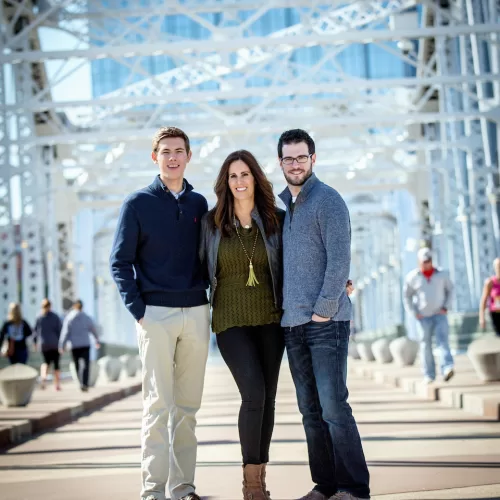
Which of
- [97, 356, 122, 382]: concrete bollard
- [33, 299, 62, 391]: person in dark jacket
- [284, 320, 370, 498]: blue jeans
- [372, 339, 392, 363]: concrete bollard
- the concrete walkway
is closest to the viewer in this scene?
[284, 320, 370, 498]: blue jeans

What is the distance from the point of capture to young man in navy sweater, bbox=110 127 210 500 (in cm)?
557

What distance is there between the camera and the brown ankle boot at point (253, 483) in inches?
213

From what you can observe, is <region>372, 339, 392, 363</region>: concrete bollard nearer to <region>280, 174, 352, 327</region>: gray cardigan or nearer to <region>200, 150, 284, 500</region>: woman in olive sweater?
<region>200, 150, 284, 500</region>: woman in olive sweater

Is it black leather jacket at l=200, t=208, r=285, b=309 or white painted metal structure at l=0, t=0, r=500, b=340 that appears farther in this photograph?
white painted metal structure at l=0, t=0, r=500, b=340

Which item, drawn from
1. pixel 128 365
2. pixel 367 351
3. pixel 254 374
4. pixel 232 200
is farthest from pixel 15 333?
pixel 254 374

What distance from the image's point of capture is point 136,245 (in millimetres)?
5688

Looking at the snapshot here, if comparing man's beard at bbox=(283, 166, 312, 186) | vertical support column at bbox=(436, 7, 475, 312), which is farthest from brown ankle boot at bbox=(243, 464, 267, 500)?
vertical support column at bbox=(436, 7, 475, 312)

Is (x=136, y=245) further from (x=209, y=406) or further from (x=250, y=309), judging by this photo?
(x=209, y=406)

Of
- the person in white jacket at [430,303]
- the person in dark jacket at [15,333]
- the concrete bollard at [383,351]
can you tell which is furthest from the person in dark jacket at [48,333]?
the concrete bollard at [383,351]

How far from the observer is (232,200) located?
224 inches

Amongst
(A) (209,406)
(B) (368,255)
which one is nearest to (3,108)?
(A) (209,406)

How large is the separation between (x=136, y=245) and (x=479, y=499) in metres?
2.13

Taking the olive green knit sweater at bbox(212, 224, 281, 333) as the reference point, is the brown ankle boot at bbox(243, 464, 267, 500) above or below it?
below

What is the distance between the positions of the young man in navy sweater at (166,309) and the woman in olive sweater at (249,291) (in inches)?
4.9
